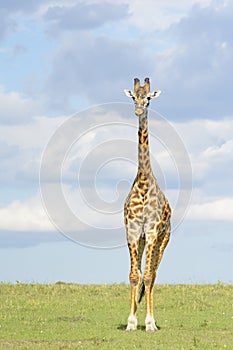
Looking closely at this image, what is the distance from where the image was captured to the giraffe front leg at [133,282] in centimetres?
1664

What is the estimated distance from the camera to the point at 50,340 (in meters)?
16.0

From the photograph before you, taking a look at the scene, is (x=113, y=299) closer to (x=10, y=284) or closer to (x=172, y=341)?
(x=10, y=284)

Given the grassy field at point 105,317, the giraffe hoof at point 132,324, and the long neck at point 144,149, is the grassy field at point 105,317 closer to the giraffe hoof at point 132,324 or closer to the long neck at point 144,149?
the giraffe hoof at point 132,324

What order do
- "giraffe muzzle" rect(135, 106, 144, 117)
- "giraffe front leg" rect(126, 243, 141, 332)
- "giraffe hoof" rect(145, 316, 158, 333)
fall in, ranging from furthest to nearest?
"giraffe hoof" rect(145, 316, 158, 333) → "giraffe front leg" rect(126, 243, 141, 332) → "giraffe muzzle" rect(135, 106, 144, 117)

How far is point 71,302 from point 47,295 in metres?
2.20

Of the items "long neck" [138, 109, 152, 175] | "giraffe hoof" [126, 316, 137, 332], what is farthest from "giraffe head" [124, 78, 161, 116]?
"giraffe hoof" [126, 316, 137, 332]

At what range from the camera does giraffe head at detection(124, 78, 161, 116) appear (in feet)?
54.3

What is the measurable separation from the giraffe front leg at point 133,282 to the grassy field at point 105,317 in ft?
0.93

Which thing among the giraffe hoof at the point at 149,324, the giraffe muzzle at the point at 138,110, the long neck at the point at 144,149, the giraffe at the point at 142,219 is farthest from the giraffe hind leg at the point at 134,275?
the giraffe muzzle at the point at 138,110

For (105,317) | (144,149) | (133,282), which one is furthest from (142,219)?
(105,317)

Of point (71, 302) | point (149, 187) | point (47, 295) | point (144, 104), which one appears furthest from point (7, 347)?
point (47, 295)

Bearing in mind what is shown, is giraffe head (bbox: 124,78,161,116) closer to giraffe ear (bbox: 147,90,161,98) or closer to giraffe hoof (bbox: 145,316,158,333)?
giraffe ear (bbox: 147,90,161,98)

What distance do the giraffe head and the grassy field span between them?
16.9ft

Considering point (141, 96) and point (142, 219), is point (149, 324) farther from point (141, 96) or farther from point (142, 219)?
point (141, 96)
